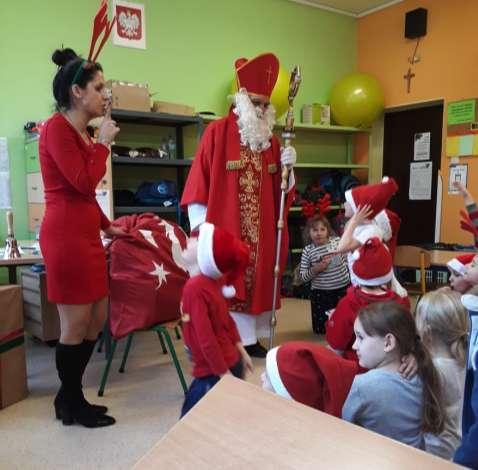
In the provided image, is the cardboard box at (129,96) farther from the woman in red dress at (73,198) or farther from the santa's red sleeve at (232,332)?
the santa's red sleeve at (232,332)

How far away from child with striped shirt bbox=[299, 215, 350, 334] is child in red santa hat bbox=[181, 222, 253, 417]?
190 centimetres

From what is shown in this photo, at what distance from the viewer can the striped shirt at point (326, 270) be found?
3344mm

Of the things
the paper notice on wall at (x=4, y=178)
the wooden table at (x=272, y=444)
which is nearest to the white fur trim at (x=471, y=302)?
the wooden table at (x=272, y=444)

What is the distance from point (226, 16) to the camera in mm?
4578

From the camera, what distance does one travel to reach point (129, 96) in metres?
3.67

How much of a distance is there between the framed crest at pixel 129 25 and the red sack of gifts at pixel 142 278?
7.33ft

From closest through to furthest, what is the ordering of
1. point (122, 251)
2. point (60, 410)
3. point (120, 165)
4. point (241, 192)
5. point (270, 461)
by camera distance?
point (270, 461) < point (60, 410) < point (122, 251) < point (241, 192) < point (120, 165)

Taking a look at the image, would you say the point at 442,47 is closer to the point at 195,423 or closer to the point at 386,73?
the point at 386,73

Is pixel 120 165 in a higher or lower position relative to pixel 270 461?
higher

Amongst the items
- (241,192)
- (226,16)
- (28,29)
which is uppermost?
(226,16)

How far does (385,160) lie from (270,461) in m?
5.21

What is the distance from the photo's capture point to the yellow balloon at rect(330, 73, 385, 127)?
16.1 feet

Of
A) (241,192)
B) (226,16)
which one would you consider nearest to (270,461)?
(241,192)

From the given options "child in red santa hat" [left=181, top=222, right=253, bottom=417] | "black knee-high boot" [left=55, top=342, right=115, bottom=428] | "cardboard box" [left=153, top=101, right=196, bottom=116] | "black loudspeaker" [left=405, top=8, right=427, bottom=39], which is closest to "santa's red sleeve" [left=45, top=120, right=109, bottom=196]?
"child in red santa hat" [left=181, top=222, right=253, bottom=417]
